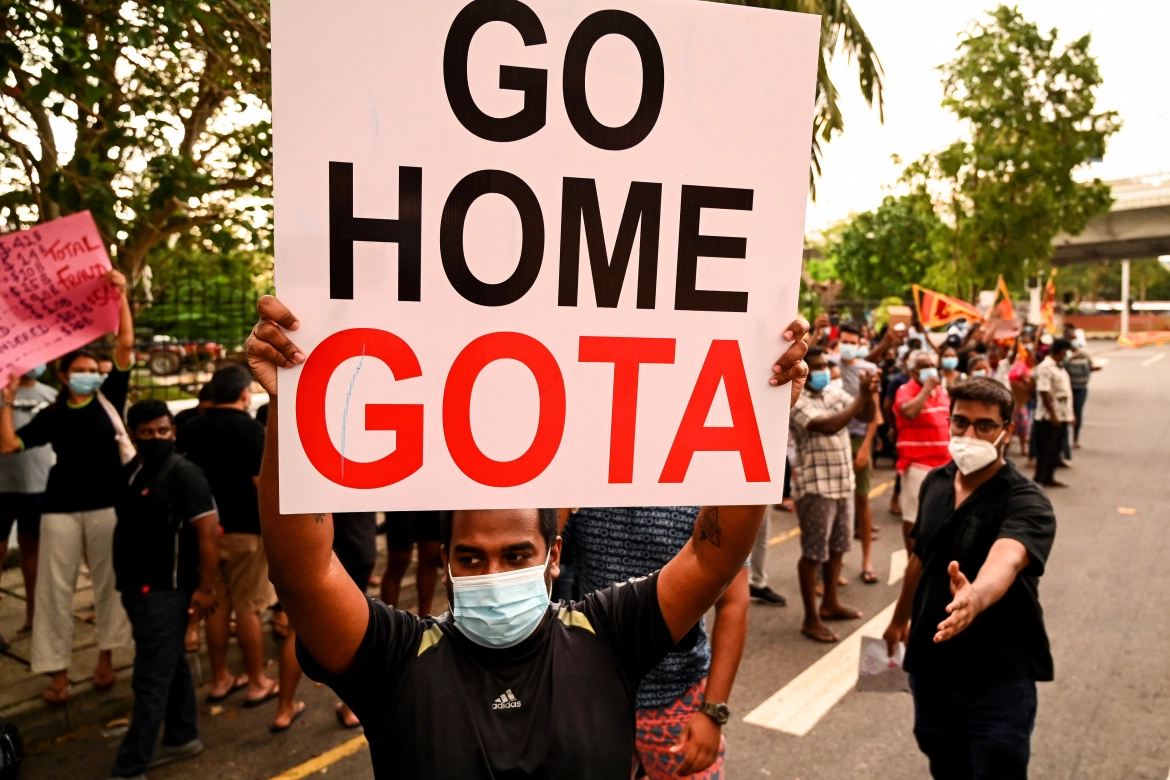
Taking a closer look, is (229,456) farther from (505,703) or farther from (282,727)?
(505,703)

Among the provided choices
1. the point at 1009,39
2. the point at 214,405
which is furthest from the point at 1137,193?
the point at 214,405

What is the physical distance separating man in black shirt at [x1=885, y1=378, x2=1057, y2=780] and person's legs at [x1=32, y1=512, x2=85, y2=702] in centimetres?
442

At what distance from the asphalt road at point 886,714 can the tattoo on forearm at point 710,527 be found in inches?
110

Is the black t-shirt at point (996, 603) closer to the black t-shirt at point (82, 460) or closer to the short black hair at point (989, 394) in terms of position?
the short black hair at point (989, 394)

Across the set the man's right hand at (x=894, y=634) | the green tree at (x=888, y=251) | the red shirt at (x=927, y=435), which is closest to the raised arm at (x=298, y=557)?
the man's right hand at (x=894, y=634)

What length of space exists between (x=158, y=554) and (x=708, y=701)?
2866 mm

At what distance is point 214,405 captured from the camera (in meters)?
4.96

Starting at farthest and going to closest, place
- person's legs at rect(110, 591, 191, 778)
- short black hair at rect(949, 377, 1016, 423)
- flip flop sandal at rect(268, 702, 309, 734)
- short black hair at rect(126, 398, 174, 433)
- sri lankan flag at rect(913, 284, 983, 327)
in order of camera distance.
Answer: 1. sri lankan flag at rect(913, 284, 983, 327)
2. flip flop sandal at rect(268, 702, 309, 734)
3. short black hair at rect(126, 398, 174, 433)
4. person's legs at rect(110, 591, 191, 778)
5. short black hair at rect(949, 377, 1016, 423)

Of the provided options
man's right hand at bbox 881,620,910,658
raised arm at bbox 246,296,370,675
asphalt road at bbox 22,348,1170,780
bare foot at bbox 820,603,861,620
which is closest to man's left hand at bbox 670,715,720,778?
raised arm at bbox 246,296,370,675

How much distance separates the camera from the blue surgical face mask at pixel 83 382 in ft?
15.4

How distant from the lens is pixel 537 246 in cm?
159

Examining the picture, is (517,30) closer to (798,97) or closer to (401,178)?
(401,178)

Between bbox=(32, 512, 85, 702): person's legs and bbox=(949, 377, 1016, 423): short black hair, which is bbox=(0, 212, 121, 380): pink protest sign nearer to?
bbox=(32, 512, 85, 702): person's legs

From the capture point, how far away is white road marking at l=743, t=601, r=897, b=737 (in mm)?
4688
